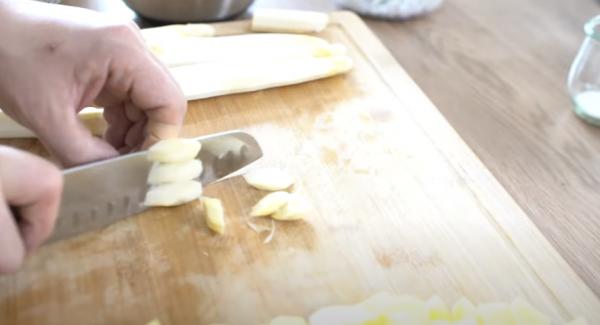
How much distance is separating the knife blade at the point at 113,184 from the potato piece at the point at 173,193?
1cm

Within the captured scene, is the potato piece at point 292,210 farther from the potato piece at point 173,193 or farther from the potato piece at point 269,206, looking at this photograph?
the potato piece at point 173,193

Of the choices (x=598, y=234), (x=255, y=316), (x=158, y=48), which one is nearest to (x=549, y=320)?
(x=598, y=234)

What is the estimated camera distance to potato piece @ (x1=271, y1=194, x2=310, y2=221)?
764mm

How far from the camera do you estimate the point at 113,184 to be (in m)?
0.73

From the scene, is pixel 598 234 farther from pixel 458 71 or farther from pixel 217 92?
pixel 217 92

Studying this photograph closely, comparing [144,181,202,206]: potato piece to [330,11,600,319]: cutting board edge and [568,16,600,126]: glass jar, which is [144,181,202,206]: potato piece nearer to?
[330,11,600,319]: cutting board edge

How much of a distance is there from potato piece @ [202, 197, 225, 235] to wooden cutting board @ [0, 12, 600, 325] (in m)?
0.01

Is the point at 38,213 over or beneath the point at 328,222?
over

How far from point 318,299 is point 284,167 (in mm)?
220

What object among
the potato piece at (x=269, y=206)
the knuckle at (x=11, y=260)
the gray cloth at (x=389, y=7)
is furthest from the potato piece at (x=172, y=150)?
the gray cloth at (x=389, y=7)

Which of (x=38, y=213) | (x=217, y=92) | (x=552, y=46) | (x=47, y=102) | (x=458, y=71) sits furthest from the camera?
(x=552, y=46)

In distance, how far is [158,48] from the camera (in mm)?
981

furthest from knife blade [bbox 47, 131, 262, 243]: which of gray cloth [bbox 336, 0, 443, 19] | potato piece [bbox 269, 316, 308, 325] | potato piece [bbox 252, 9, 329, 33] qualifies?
gray cloth [bbox 336, 0, 443, 19]

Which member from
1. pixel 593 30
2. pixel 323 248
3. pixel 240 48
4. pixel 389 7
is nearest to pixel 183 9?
pixel 240 48
